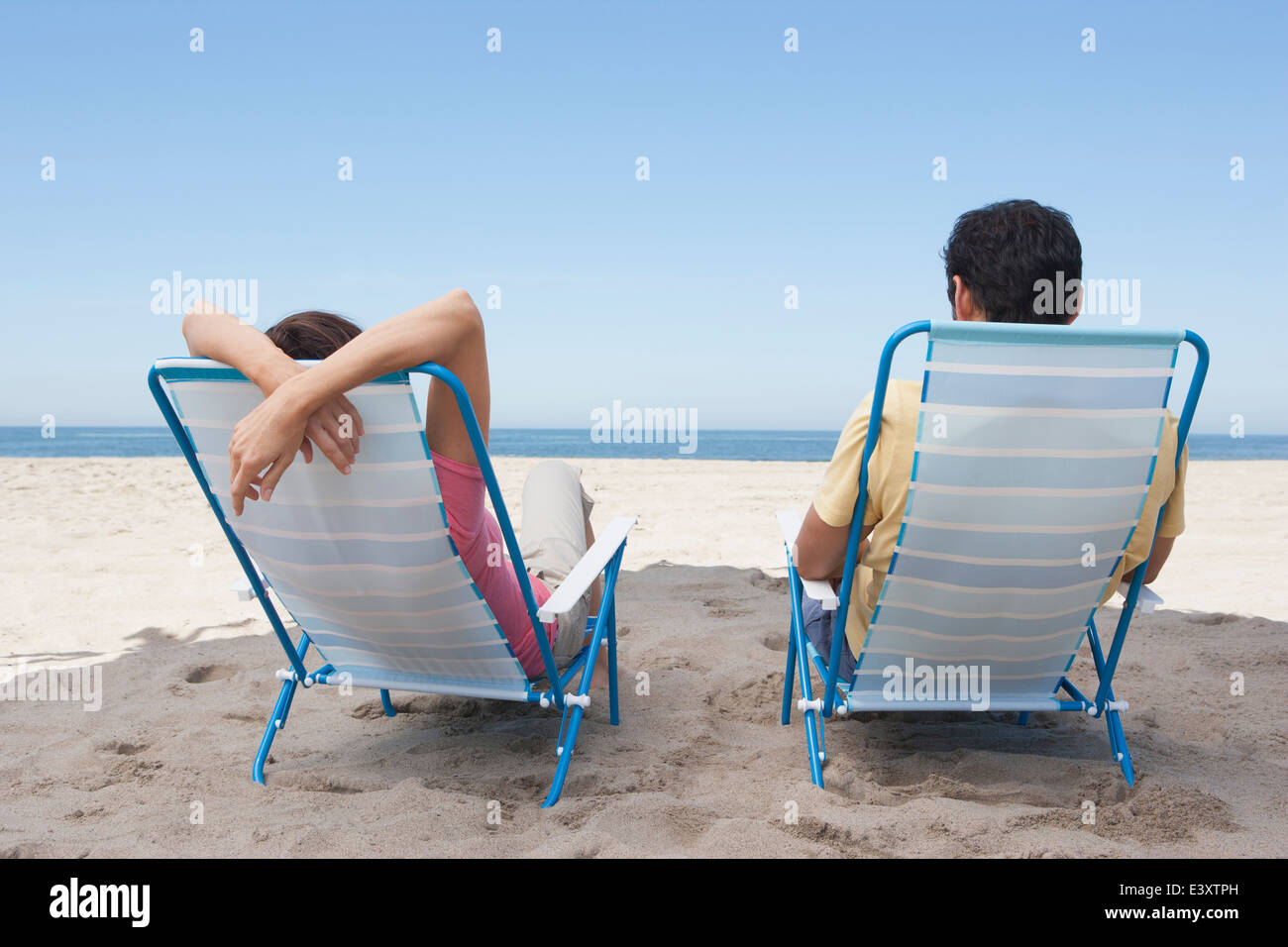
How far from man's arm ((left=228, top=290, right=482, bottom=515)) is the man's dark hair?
1.27 meters

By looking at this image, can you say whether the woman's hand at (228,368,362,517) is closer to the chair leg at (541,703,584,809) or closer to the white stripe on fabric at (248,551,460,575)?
the white stripe on fabric at (248,551,460,575)

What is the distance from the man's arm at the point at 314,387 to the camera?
5.49 ft

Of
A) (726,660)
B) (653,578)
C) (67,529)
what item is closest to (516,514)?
(653,578)

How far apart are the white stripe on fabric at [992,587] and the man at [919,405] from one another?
8 centimetres

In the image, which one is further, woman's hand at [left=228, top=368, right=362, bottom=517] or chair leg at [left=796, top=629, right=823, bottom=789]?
chair leg at [left=796, top=629, right=823, bottom=789]

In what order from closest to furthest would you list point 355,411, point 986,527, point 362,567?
point 355,411
point 986,527
point 362,567

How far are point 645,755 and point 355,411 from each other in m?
1.32

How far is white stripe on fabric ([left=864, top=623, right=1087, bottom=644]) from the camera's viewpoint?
2043 mm

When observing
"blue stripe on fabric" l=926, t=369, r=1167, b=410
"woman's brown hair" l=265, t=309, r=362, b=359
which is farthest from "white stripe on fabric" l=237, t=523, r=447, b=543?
"blue stripe on fabric" l=926, t=369, r=1167, b=410

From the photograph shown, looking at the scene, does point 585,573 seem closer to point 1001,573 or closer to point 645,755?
point 645,755

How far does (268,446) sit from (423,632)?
666 mm

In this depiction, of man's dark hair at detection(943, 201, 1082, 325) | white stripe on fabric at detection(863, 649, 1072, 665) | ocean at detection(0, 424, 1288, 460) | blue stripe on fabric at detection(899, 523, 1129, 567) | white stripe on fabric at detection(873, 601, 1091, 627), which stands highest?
man's dark hair at detection(943, 201, 1082, 325)

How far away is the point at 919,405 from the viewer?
5.99ft

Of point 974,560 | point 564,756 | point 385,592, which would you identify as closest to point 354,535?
point 385,592
